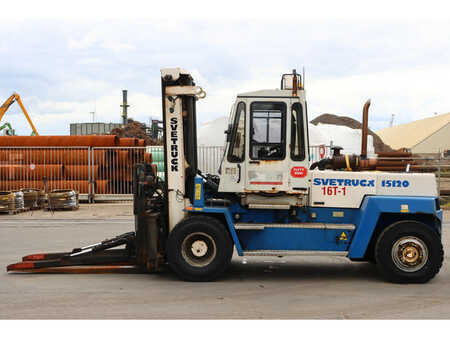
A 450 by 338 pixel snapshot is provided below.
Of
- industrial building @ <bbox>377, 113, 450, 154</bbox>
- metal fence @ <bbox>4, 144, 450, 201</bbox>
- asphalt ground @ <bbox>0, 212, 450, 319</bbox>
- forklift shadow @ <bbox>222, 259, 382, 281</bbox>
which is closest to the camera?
asphalt ground @ <bbox>0, 212, 450, 319</bbox>

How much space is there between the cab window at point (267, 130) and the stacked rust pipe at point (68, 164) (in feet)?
53.5

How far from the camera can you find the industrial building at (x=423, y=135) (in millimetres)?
56938

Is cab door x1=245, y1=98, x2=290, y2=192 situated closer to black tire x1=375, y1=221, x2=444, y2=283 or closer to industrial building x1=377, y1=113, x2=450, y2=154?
black tire x1=375, y1=221, x2=444, y2=283

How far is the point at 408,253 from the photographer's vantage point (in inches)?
304

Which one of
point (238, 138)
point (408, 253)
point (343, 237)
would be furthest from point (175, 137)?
point (408, 253)

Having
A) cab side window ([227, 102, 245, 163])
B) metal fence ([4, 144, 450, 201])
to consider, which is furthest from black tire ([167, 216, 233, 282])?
metal fence ([4, 144, 450, 201])

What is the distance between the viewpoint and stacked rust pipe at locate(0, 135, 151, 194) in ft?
75.4

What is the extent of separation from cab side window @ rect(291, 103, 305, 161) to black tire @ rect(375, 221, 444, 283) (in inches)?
67.3

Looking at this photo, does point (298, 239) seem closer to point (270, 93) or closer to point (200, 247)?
point (200, 247)

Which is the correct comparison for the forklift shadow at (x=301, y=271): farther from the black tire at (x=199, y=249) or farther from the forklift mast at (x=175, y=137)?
the forklift mast at (x=175, y=137)

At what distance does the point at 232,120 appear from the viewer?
25.8 feet

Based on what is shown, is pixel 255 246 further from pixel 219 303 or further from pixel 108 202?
pixel 108 202

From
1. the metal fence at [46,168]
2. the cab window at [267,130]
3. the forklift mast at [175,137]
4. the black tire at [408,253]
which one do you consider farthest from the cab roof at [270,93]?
the metal fence at [46,168]

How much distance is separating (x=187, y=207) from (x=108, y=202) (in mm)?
15840
